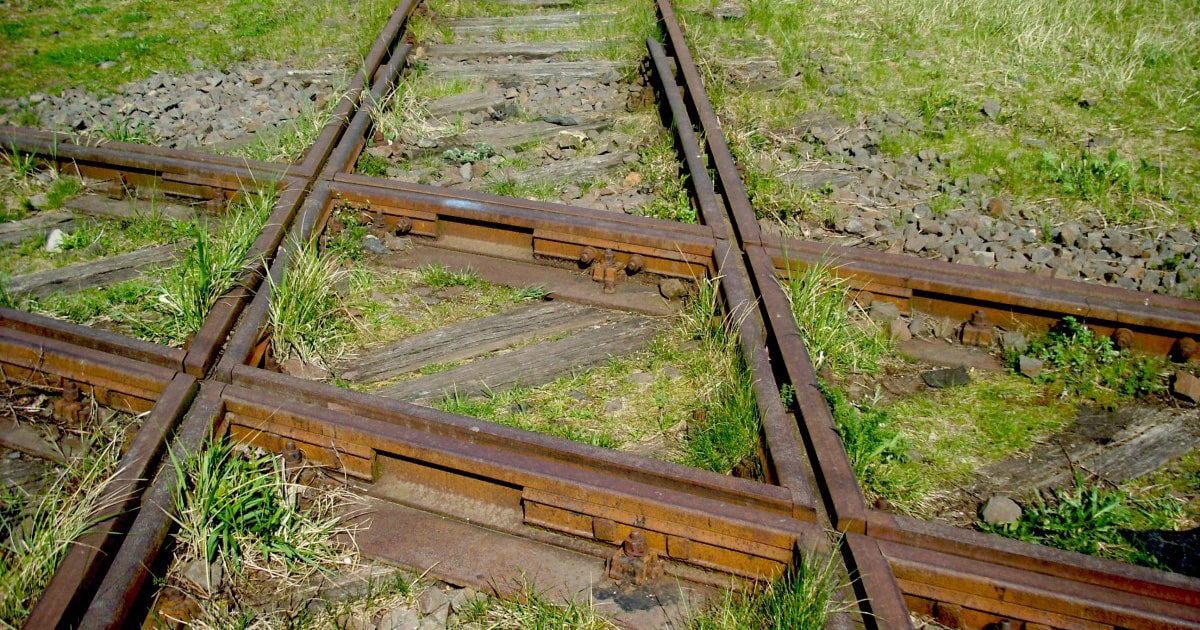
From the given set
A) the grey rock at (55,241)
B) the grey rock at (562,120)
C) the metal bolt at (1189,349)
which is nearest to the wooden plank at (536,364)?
the grey rock at (55,241)

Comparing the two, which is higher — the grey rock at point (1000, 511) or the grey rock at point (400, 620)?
the grey rock at point (1000, 511)

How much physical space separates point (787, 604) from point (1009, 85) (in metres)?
5.29

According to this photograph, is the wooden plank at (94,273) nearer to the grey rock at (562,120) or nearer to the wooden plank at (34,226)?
the wooden plank at (34,226)

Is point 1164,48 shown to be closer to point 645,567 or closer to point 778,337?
point 778,337

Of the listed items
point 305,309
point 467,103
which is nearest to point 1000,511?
point 305,309

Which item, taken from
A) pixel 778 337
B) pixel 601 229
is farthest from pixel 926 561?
pixel 601 229

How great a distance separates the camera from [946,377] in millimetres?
3801

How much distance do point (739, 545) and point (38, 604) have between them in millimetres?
1898

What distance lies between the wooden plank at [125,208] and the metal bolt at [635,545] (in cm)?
300

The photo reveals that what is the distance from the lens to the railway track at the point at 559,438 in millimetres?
2623

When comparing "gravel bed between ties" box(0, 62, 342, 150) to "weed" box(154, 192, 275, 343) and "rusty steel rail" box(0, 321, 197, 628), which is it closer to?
"weed" box(154, 192, 275, 343)

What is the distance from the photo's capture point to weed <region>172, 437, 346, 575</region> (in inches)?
111

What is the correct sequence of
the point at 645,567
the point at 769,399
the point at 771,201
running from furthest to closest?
the point at 771,201, the point at 769,399, the point at 645,567

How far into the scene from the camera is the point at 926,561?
8.61 ft
